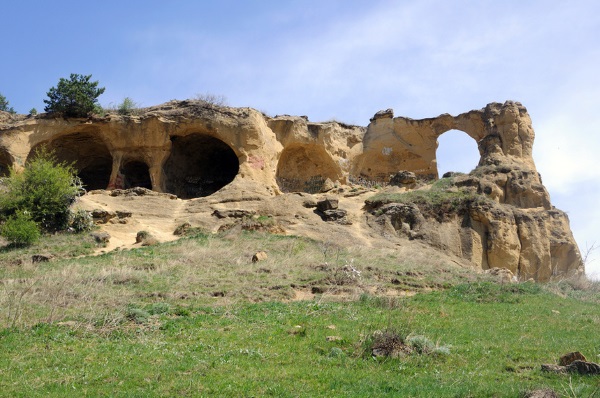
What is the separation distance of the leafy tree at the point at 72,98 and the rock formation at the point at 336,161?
47 cm

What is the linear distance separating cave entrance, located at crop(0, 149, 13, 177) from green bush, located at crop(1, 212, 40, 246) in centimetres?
843

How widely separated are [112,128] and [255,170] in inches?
270

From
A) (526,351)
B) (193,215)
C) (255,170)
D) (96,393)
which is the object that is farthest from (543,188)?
(96,393)

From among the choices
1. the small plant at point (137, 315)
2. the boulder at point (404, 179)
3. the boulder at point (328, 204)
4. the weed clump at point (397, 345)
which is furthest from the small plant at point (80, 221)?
the weed clump at point (397, 345)

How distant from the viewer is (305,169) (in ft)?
114

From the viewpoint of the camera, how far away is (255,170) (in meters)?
30.3

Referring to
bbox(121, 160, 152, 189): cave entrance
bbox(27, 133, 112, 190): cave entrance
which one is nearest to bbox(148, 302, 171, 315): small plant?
bbox(27, 133, 112, 190): cave entrance

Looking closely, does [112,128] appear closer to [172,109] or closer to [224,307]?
[172,109]

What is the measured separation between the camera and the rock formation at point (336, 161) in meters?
28.5

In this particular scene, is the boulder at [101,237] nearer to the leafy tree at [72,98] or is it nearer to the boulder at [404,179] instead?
the leafy tree at [72,98]

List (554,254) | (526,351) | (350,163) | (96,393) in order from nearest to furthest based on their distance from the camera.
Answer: (96,393), (526,351), (554,254), (350,163)

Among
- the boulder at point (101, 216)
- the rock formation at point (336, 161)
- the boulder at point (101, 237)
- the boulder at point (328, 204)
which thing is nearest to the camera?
the boulder at point (101, 237)

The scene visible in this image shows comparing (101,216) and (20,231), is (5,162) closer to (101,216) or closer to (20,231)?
(101,216)

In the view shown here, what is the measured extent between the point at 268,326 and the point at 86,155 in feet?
75.1
